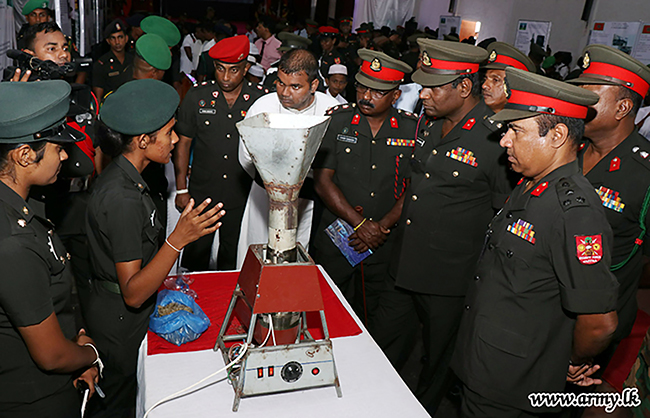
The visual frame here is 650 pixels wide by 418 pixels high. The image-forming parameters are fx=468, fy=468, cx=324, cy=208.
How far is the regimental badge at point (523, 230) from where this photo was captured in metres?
1.71

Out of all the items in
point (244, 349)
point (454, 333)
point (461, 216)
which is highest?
point (461, 216)

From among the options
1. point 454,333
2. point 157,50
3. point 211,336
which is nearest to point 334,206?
point 454,333

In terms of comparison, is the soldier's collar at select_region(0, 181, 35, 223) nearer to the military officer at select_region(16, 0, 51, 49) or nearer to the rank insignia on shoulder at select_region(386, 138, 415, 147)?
the rank insignia on shoulder at select_region(386, 138, 415, 147)

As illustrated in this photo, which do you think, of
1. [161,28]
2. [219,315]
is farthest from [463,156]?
[161,28]

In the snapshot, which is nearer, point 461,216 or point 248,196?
point 461,216

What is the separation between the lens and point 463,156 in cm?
242

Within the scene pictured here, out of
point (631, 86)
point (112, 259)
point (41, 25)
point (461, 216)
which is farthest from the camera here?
point (41, 25)

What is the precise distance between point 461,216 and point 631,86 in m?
0.96

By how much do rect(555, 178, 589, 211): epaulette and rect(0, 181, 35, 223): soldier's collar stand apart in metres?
1.75

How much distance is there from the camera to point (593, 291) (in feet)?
Result: 5.08

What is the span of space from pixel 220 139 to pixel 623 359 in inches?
125

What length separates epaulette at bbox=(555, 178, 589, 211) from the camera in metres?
1.59

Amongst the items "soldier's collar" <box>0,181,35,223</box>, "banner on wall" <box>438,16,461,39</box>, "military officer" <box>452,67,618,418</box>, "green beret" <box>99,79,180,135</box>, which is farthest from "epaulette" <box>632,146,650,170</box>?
"banner on wall" <box>438,16,461,39</box>

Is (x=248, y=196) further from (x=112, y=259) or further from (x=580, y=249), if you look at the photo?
(x=580, y=249)
